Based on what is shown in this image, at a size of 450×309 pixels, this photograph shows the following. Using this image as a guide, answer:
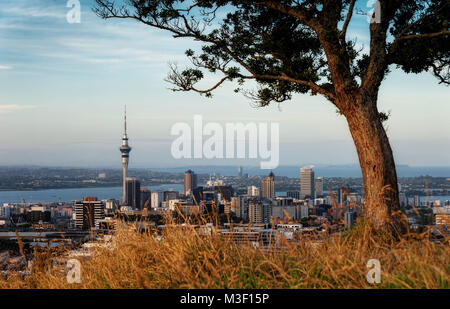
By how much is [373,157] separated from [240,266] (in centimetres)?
358

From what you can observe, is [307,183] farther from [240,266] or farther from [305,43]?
[240,266]

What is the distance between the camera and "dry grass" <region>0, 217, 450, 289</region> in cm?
426

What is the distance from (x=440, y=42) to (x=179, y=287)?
23.3ft

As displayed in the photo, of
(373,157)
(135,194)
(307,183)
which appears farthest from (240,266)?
(135,194)

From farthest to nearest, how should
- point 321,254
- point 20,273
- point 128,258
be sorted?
point 20,273
point 128,258
point 321,254

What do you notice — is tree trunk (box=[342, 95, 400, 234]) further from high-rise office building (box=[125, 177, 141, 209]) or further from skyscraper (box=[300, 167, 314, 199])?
high-rise office building (box=[125, 177, 141, 209])

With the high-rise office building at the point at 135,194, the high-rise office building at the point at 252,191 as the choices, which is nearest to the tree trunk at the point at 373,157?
the high-rise office building at the point at 252,191

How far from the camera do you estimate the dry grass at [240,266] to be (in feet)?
14.0

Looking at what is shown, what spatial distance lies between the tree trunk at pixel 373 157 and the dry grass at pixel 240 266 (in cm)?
156

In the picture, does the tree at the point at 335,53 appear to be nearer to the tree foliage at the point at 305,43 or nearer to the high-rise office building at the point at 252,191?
the tree foliage at the point at 305,43

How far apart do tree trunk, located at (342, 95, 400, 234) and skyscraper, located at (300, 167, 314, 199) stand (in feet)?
50.1
